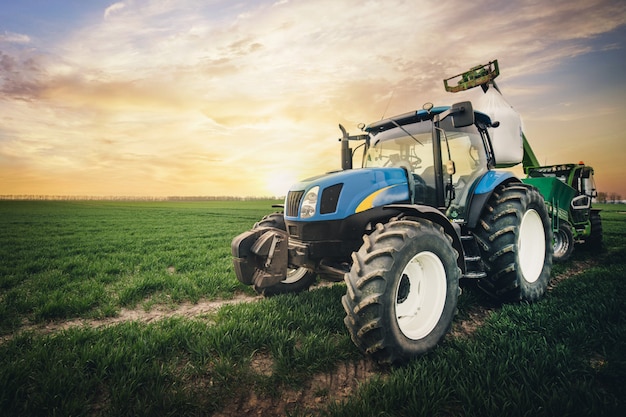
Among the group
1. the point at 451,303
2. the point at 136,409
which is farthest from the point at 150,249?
the point at 451,303

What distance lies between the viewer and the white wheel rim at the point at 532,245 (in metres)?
4.84

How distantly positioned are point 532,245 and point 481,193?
63.3 inches

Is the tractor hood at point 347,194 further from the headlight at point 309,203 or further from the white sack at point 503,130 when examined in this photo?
the white sack at point 503,130

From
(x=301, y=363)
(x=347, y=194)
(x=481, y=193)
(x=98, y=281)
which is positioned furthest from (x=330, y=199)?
(x=98, y=281)

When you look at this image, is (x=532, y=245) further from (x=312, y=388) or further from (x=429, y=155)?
(x=312, y=388)

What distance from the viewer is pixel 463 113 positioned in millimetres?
3467

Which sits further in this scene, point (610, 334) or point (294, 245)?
point (294, 245)

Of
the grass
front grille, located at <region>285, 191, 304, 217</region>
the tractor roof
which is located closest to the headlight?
front grille, located at <region>285, 191, 304, 217</region>

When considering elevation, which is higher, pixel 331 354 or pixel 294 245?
pixel 294 245

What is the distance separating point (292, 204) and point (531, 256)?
394 cm

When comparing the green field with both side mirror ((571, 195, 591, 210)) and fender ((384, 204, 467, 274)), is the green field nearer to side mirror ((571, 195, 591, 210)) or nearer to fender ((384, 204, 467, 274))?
fender ((384, 204, 467, 274))

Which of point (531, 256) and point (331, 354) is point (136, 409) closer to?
point (331, 354)

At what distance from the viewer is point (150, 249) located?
9.77 meters

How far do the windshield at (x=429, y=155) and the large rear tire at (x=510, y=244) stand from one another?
41cm
